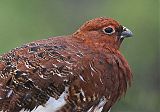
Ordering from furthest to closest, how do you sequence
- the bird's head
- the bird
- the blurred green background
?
the blurred green background
the bird's head
the bird

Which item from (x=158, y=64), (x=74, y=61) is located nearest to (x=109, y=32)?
(x=74, y=61)

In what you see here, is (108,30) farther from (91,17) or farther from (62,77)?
(91,17)

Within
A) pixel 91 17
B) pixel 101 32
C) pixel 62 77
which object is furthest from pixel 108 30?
pixel 91 17

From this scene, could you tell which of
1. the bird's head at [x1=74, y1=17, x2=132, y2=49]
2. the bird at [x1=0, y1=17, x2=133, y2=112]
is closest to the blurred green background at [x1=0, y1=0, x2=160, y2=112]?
the bird's head at [x1=74, y1=17, x2=132, y2=49]

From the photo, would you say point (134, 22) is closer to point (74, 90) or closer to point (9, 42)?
point (9, 42)

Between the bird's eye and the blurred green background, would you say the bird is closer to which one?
the bird's eye

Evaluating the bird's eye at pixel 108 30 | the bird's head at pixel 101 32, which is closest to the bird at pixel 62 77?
the bird's head at pixel 101 32

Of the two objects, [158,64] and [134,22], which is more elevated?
[134,22]
